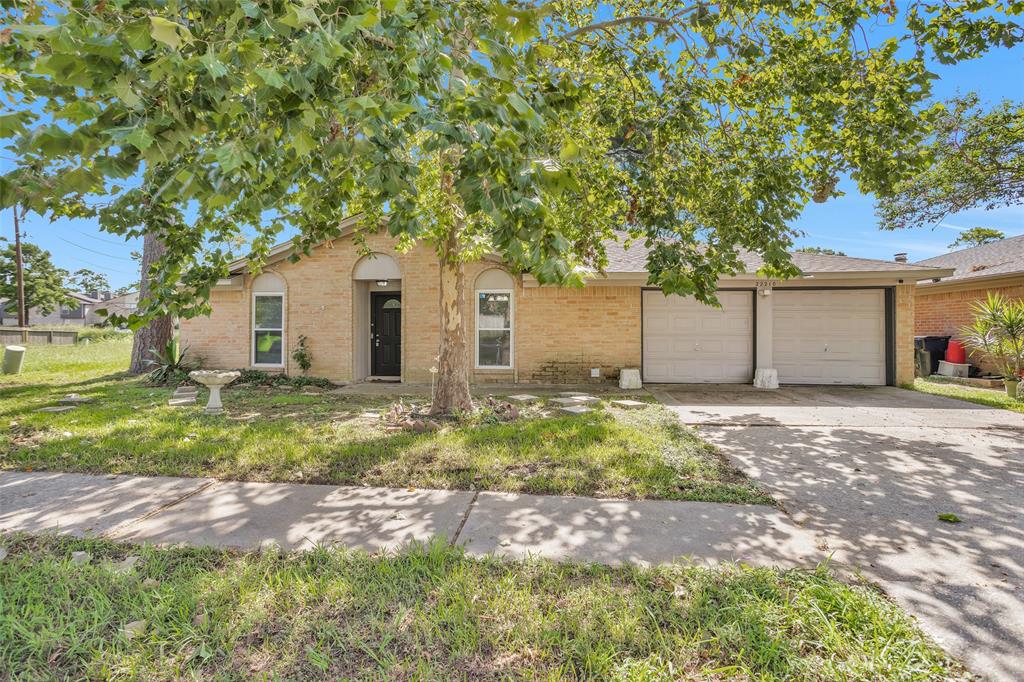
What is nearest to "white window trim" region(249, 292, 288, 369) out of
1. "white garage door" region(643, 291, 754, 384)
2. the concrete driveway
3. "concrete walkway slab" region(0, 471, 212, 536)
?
"concrete walkway slab" region(0, 471, 212, 536)

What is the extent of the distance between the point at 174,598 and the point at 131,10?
8.18 ft

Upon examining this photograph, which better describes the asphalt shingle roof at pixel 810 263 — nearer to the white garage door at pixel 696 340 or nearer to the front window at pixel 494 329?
the white garage door at pixel 696 340

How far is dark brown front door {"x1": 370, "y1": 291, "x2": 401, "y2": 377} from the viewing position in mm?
11617

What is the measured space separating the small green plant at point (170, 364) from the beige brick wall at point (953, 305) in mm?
19762

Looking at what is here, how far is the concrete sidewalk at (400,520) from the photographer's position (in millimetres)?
2828

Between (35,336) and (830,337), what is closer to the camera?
(830,337)

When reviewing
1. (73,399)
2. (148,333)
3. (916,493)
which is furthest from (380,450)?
(148,333)

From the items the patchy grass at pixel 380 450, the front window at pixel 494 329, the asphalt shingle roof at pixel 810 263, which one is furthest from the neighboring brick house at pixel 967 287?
the patchy grass at pixel 380 450

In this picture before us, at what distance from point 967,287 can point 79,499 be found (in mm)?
19369

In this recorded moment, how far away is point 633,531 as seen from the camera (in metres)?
3.04

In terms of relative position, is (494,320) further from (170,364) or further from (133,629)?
(133,629)

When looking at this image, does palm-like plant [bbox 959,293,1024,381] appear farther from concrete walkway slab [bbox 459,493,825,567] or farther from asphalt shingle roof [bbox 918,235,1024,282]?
concrete walkway slab [bbox 459,493,825,567]

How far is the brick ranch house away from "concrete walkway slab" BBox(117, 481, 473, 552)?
22.7 feet

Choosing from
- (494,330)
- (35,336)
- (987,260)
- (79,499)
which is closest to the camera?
(79,499)
